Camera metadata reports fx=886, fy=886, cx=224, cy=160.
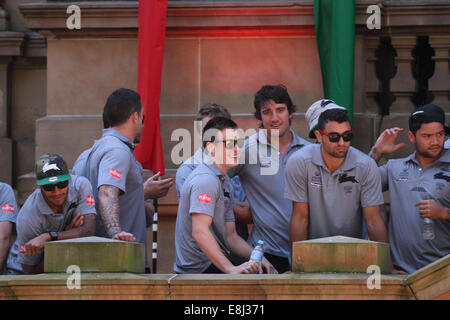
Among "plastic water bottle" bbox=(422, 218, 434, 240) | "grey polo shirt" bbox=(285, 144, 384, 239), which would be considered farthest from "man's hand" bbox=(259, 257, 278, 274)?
"plastic water bottle" bbox=(422, 218, 434, 240)

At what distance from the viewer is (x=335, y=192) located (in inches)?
289

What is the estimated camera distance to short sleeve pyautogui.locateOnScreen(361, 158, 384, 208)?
23.9 feet

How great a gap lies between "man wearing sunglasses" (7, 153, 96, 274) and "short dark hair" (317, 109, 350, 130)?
2007mm

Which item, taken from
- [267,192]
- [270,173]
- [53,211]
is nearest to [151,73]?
[270,173]

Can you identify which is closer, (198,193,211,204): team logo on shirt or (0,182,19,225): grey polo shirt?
(198,193,211,204): team logo on shirt

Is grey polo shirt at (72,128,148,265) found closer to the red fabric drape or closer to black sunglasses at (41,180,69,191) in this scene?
black sunglasses at (41,180,69,191)

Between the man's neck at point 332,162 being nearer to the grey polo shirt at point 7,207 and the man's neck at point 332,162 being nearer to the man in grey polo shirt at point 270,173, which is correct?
the man in grey polo shirt at point 270,173

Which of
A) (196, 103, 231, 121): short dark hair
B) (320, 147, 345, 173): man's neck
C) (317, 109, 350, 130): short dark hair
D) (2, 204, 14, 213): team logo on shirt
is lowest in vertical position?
(2, 204, 14, 213): team logo on shirt

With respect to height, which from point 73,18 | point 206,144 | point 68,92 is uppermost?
point 73,18

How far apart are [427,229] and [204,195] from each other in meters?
1.92

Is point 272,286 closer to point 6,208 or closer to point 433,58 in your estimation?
point 6,208

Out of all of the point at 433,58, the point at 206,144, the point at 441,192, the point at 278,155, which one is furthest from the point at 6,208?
the point at 433,58
